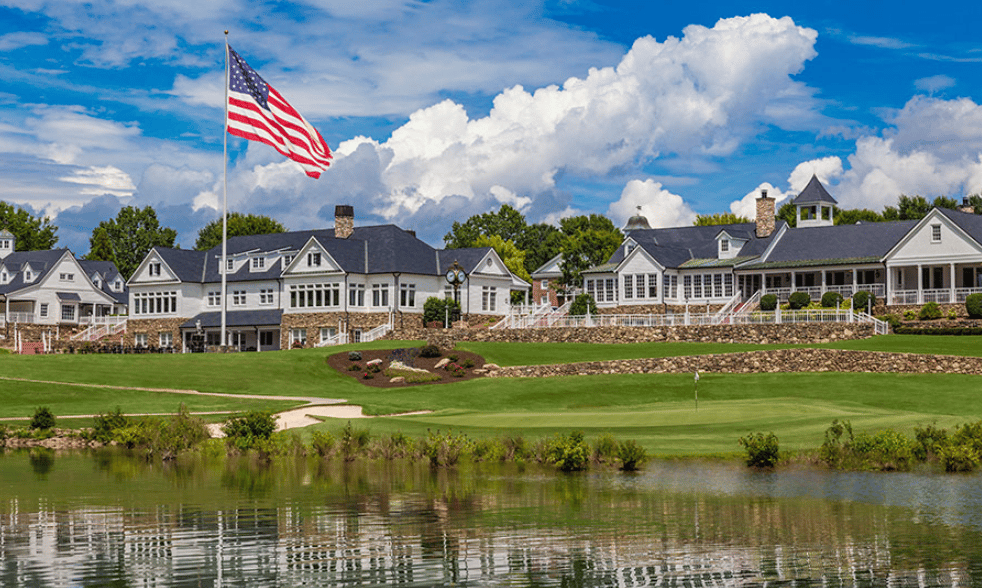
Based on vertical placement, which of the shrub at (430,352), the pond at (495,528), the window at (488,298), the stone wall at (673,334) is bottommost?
the pond at (495,528)

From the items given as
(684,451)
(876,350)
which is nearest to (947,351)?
(876,350)

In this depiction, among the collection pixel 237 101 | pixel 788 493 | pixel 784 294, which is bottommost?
pixel 788 493

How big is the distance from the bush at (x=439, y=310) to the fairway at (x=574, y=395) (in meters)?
12.0

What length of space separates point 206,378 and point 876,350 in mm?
33213

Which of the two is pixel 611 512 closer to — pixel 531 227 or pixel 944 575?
pixel 944 575

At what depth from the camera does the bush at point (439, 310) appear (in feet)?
256

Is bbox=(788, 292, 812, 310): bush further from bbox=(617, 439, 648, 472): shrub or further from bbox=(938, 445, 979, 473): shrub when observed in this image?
bbox=(617, 439, 648, 472): shrub

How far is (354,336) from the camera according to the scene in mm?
80688

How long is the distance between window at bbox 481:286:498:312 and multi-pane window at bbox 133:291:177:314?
25.7 metres

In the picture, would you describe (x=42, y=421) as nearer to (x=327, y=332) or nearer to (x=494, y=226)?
(x=327, y=332)

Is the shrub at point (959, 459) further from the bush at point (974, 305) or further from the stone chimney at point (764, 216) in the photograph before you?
the stone chimney at point (764, 216)

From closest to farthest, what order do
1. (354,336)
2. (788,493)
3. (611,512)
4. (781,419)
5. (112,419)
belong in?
1. (611,512)
2. (788,493)
3. (781,419)
4. (112,419)
5. (354,336)

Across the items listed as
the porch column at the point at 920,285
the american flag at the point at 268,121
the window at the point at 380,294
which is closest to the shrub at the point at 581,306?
the window at the point at 380,294

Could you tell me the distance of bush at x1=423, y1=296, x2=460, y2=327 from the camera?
256 ft
